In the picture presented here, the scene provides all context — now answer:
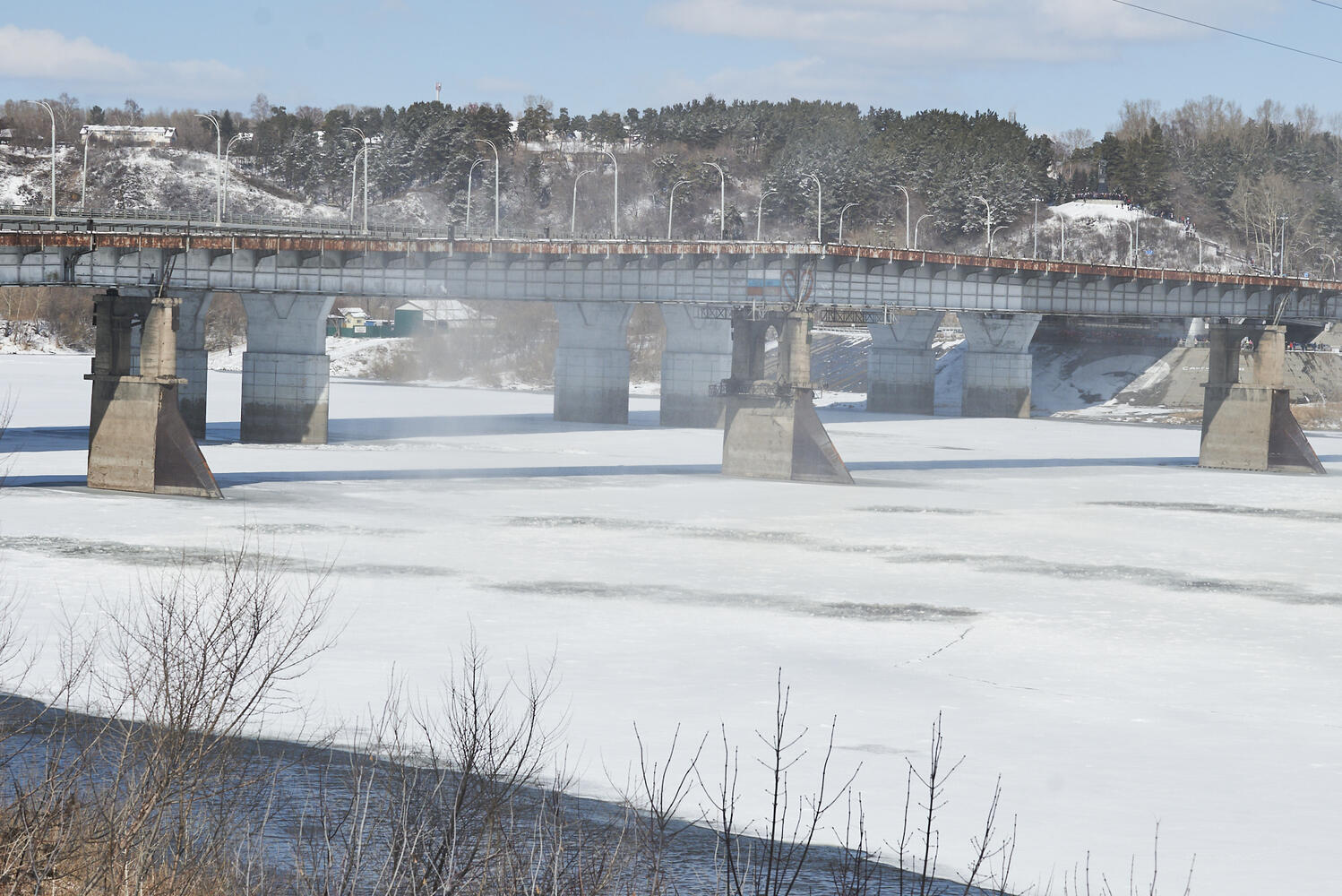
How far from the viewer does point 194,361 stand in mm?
88188

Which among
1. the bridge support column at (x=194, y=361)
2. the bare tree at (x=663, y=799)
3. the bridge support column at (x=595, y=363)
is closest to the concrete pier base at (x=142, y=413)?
the bridge support column at (x=194, y=361)

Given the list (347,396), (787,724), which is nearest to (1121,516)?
(787,724)

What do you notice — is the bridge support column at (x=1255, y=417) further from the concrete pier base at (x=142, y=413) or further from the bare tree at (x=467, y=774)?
the bare tree at (x=467, y=774)

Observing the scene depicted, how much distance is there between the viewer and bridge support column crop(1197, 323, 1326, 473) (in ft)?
277

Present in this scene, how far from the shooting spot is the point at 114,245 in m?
66.6

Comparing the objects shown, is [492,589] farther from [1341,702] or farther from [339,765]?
[1341,702]

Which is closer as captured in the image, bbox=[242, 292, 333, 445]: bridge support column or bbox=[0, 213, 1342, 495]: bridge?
bbox=[0, 213, 1342, 495]: bridge

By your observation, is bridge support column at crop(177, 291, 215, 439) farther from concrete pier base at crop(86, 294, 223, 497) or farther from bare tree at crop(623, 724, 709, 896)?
bare tree at crop(623, 724, 709, 896)

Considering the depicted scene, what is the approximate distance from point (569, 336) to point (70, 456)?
43.2 meters

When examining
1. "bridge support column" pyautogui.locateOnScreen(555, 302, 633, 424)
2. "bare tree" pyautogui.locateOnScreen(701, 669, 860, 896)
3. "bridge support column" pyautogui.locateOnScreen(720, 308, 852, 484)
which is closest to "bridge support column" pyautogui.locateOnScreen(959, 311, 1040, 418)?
"bridge support column" pyautogui.locateOnScreen(555, 302, 633, 424)

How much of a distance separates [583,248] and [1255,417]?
37.8 m

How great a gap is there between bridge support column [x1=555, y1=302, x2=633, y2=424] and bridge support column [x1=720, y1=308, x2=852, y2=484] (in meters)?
34.8

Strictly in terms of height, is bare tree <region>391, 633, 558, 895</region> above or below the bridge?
below

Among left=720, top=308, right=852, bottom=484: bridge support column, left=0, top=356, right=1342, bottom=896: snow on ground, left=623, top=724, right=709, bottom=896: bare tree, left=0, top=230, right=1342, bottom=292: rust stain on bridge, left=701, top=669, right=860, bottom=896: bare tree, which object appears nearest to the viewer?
left=701, top=669, right=860, bottom=896: bare tree
